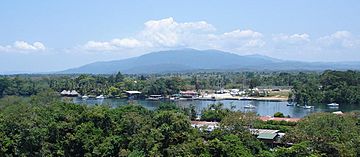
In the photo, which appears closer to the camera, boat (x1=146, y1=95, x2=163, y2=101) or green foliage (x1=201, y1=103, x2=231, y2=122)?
green foliage (x1=201, y1=103, x2=231, y2=122)

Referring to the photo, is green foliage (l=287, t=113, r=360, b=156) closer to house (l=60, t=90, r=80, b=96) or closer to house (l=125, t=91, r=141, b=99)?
house (l=125, t=91, r=141, b=99)

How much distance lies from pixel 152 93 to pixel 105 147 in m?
33.8

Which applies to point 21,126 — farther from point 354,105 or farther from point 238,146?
point 354,105

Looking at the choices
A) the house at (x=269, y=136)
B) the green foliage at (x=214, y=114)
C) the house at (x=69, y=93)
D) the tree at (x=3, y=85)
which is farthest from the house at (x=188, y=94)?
the house at (x=269, y=136)

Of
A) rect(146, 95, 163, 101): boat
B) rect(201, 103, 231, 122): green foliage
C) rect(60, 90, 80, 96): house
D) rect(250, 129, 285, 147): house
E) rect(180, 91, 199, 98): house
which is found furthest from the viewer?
rect(60, 90, 80, 96): house

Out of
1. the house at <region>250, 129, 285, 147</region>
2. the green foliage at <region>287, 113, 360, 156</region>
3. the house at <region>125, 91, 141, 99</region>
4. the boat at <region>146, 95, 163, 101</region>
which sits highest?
the green foliage at <region>287, 113, 360, 156</region>

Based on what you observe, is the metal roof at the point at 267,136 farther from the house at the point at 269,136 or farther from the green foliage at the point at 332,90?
the green foliage at the point at 332,90

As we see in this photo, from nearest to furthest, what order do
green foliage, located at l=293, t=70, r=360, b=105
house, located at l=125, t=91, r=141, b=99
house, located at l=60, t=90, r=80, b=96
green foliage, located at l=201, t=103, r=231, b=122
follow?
1. green foliage, located at l=201, t=103, r=231, b=122
2. green foliage, located at l=293, t=70, r=360, b=105
3. house, located at l=125, t=91, r=141, b=99
4. house, located at l=60, t=90, r=80, b=96

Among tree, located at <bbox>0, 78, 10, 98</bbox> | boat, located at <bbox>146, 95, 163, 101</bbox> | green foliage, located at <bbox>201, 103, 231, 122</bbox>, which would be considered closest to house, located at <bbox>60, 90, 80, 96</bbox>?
tree, located at <bbox>0, 78, 10, 98</bbox>

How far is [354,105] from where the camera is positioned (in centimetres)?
3434

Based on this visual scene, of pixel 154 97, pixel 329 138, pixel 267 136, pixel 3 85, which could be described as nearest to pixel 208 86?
pixel 154 97

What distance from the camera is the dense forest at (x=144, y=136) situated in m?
10.8

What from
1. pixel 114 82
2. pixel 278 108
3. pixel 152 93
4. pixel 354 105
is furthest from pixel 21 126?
pixel 114 82

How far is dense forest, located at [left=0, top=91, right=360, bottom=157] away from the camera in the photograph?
10.8 metres
